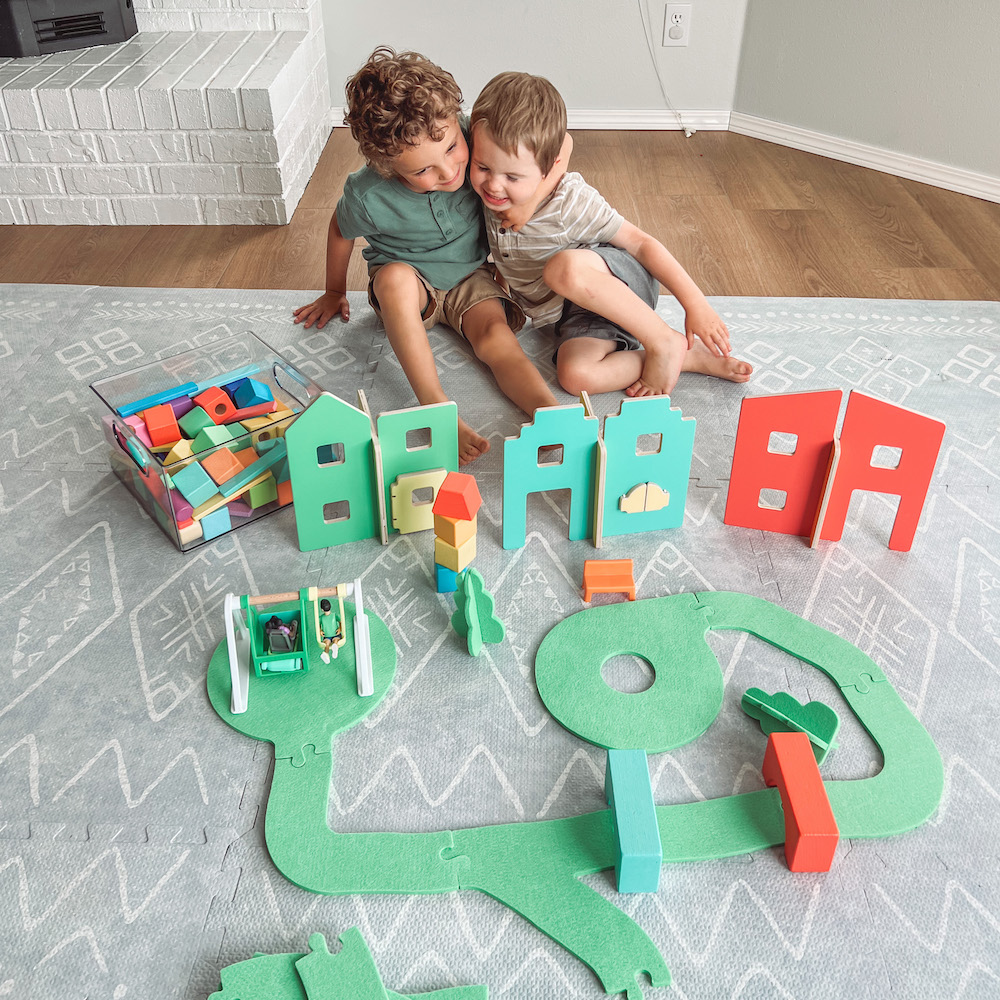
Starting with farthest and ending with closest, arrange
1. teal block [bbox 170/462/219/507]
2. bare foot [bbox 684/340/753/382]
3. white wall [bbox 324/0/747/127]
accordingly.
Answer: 1. white wall [bbox 324/0/747/127]
2. bare foot [bbox 684/340/753/382]
3. teal block [bbox 170/462/219/507]

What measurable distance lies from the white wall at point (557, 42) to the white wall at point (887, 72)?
11 cm

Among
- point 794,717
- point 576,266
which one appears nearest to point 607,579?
point 794,717

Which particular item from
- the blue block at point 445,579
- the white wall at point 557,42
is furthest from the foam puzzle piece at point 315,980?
the white wall at point 557,42

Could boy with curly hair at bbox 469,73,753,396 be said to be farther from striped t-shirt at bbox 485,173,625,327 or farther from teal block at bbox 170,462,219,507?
teal block at bbox 170,462,219,507

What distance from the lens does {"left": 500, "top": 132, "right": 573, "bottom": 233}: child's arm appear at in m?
1.31

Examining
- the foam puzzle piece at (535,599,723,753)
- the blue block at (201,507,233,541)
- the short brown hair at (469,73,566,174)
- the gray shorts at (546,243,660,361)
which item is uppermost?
the short brown hair at (469,73,566,174)

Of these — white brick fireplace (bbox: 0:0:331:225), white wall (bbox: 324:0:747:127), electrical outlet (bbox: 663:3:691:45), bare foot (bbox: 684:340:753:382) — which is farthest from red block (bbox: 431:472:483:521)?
electrical outlet (bbox: 663:3:691:45)

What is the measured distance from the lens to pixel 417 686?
0.99m

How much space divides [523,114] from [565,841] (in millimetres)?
899

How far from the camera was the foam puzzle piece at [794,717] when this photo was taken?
90 centimetres

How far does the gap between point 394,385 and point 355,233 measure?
249mm

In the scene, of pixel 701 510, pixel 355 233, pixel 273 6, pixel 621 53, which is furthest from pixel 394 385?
pixel 621 53

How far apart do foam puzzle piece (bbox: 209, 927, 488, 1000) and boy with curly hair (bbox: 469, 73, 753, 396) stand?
918 millimetres

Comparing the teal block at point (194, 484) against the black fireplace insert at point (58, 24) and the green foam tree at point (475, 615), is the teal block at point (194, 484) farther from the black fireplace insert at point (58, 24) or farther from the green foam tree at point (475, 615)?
the black fireplace insert at point (58, 24)
